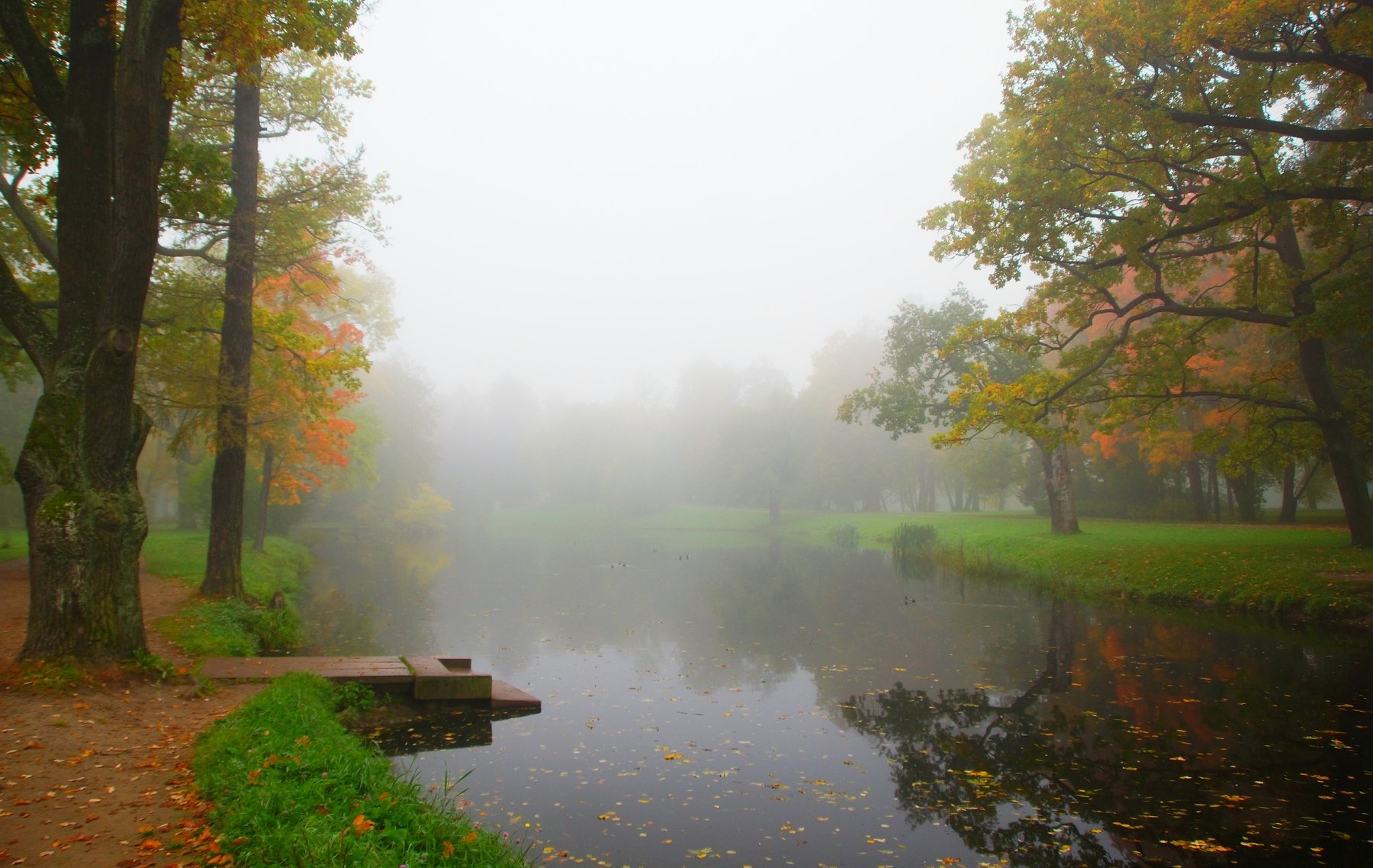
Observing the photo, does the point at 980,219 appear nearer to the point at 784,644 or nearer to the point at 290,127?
the point at 784,644

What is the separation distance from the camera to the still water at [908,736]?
6.37 metres

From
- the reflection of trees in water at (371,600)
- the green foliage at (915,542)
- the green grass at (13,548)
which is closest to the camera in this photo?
the reflection of trees in water at (371,600)

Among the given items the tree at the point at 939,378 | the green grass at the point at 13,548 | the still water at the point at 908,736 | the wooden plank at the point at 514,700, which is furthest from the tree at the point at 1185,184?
the green grass at the point at 13,548

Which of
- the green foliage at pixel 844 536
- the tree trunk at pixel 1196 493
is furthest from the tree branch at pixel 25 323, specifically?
the tree trunk at pixel 1196 493

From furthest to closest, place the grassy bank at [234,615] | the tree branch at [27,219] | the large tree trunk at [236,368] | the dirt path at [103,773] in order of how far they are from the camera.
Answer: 1. the large tree trunk at [236,368]
2. the grassy bank at [234,615]
3. the tree branch at [27,219]
4. the dirt path at [103,773]

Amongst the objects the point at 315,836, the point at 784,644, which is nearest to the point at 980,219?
the point at 784,644

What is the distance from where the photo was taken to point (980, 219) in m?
16.5

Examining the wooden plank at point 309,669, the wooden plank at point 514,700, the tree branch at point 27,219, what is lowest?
the wooden plank at point 514,700

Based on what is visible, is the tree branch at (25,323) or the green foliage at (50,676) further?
the tree branch at (25,323)

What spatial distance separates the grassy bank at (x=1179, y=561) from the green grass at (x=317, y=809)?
54.3ft

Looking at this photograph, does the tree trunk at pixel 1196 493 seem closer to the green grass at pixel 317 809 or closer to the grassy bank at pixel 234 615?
the grassy bank at pixel 234 615

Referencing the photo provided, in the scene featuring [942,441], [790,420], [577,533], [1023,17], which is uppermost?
[1023,17]

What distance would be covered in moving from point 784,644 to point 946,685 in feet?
12.9

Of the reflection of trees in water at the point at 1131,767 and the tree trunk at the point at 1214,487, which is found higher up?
the tree trunk at the point at 1214,487
